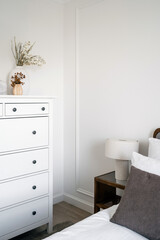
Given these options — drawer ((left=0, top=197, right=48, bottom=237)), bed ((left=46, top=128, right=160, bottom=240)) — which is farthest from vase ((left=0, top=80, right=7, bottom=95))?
bed ((left=46, top=128, right=160, bottom=240))

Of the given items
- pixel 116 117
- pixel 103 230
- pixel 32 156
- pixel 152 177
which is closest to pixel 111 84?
pixel 116 117

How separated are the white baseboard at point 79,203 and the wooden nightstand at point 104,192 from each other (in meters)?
0.60

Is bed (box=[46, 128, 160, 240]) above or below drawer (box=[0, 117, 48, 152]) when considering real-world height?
below

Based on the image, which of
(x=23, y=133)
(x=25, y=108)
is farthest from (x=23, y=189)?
(x=25, y=108)

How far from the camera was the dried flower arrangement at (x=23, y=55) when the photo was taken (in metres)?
2.58

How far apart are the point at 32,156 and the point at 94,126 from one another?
872 mm

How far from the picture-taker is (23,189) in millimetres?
2215

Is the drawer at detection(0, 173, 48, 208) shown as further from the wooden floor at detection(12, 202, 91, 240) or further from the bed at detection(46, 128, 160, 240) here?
the bed at detection(46, 128, 160, 240)

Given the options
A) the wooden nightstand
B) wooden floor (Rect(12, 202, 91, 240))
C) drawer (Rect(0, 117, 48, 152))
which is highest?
drawer (Rect(0, 117, 48, 152))

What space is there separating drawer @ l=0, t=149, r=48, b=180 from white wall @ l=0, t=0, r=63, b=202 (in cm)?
79

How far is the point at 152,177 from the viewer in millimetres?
1508

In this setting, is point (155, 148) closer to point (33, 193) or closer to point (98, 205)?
point (98, 205)

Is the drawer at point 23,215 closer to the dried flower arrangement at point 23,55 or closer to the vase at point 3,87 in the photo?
the vase at point 3,87

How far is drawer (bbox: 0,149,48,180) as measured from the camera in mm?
2078
